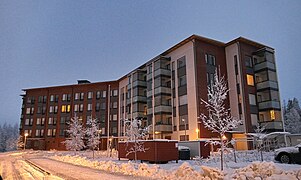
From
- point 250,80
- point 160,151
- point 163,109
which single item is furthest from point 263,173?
point 250,80

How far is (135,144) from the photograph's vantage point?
23.6 m

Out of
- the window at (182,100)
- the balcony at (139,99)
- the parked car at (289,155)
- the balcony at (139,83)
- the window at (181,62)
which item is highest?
the window at (181,62)

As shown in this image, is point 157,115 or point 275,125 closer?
point 275,125

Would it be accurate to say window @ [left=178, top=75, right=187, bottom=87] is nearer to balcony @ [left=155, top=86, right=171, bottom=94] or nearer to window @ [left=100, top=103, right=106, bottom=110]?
balcony @ [left=155, top=86, right=171, bottom=94]

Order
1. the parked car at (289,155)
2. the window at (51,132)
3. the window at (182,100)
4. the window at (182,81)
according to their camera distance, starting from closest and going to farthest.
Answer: the parked car at (289,155)
the window at (182,100)
the window at (182,81)
the window at (51,132)

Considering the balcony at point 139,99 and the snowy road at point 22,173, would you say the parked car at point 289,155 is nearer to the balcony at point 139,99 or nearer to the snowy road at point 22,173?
the snowy road at point 22,173

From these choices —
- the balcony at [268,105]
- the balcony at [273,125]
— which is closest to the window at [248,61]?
the balcony at [268,105]

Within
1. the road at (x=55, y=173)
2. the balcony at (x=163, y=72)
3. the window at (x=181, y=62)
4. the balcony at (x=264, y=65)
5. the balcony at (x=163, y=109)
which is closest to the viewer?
the road at (x=55, y=173)

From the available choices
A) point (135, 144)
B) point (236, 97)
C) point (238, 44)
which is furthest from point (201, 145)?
point (238, 44)

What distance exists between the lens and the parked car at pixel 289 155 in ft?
57.2

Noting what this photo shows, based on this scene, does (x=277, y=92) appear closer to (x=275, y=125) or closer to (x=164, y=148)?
(x=275, y=125)

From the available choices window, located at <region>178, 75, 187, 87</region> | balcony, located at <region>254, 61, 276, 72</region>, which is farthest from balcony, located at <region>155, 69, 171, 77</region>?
balcony, located at <region>254, 61, 276, 72</region>

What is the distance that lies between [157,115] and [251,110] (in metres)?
15.5

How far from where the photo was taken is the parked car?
17422 mm
